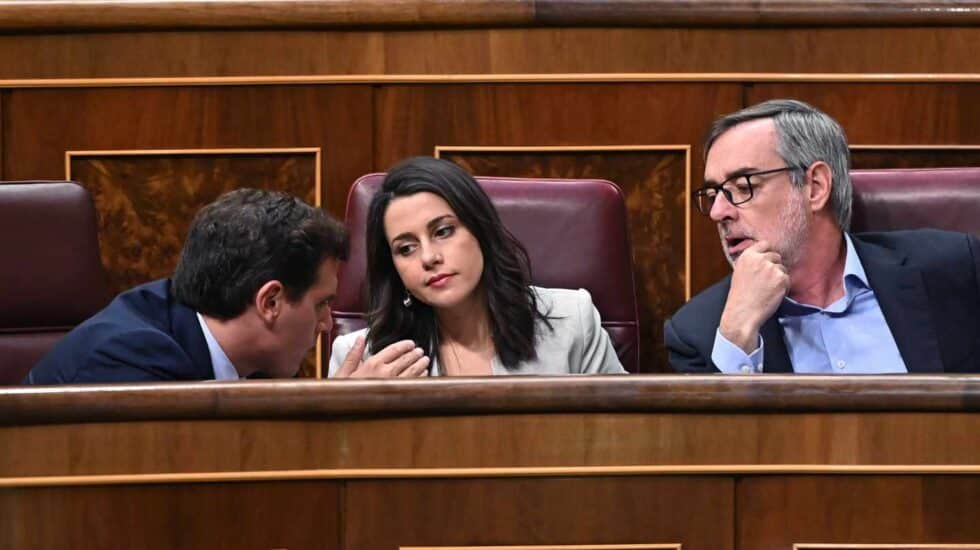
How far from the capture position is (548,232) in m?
0.81

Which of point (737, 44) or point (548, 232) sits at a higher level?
point (737, 44)

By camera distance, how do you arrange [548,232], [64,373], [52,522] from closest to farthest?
[52,522], [64,373], [548,232]

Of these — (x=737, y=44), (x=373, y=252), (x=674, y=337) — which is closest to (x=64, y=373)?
(x=373, y=252)


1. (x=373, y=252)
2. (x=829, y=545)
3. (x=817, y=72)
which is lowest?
(x=829, y=545)

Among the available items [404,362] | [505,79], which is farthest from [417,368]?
[505,79]

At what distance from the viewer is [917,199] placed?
2.67 ft

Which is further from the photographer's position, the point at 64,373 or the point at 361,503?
the point at 64,373

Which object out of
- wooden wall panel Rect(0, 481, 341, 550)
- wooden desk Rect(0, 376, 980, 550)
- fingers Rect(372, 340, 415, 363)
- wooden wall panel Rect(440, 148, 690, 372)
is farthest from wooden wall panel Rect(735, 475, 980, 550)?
wooden wall panel Rect(440, 148, 690, 372)

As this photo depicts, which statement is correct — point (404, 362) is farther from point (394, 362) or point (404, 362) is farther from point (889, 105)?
point (889, 105)

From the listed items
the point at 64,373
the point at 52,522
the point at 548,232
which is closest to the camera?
the point at 52,522

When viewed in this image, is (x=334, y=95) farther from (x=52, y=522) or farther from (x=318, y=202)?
(x=52, y=522)

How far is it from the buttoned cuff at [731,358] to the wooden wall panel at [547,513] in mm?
226

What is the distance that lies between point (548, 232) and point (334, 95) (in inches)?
7.1

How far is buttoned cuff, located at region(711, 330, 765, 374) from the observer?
2.46ft
